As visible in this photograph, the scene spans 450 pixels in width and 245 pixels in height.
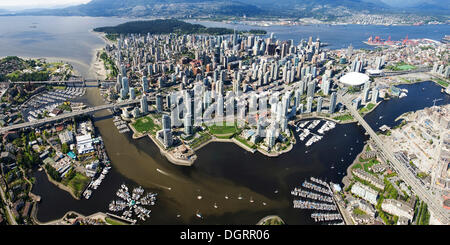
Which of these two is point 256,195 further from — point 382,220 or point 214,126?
point 214,126

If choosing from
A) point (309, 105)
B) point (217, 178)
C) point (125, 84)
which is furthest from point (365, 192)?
point (125, 84)

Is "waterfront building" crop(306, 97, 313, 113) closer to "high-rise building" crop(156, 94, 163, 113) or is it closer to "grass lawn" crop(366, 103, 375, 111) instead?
"grass lawn" crop(366, 103, 375, 111)

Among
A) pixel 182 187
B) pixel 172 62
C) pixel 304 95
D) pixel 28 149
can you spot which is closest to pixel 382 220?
pixel 182 187

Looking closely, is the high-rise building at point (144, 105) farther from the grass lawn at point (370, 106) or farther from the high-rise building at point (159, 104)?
the grass lawn at point (370, 106)

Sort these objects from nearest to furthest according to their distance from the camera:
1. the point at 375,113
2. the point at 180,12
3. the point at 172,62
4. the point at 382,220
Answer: the point at 382,220 < the point at 375,113 < the point at 172,62 < the point at 180,12

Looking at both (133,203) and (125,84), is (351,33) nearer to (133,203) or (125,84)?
(125,84)

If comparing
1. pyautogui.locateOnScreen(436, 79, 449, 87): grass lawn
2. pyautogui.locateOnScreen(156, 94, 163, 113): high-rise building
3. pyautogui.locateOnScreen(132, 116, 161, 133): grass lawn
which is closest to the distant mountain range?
pyautogui.locateOnScreen(436, 79, 449, 87): grass lawn
